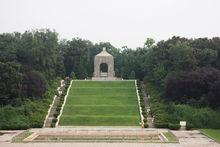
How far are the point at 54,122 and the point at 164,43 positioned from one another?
2295cm

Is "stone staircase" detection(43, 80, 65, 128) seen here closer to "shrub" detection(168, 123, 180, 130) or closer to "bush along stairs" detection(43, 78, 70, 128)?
"bush along stairs" detection(43, 78, 70, 128)

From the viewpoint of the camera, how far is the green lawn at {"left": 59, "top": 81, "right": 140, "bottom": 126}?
46438 millimetres

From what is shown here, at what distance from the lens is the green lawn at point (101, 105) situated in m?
46.4

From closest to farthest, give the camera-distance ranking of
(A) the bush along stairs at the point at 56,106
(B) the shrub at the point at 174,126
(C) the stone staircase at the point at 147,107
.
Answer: (B) the shrub at the point at 174,126, (C) the stone staircase at the point at 147,107, (A) the bush along stairs at the point at 56,106

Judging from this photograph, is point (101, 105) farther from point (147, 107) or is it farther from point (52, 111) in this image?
point (52, 111)

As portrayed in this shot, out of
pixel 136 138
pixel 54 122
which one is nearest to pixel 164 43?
pixel 54 122

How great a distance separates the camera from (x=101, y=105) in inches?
2069

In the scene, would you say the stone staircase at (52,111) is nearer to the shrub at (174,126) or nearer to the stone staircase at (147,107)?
the stone staircase at (147,107)

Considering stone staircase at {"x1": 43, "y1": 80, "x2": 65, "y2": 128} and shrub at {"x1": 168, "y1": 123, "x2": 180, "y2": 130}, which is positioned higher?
stone staircase at {"x1": 43, "y1": 80, "x2": 65, "y2": 128}

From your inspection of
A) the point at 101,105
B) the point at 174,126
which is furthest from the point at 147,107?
the point at 174,126

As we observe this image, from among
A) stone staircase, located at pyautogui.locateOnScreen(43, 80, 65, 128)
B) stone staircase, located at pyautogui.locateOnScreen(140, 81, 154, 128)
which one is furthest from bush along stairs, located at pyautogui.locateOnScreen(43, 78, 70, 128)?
stone staircase, located at pyautogui.locateOnScreen(140, 81, 154, 128)

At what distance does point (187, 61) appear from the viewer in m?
56.3

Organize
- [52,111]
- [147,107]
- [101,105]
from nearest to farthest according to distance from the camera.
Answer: [52,111] → [147,107] → [101,105]

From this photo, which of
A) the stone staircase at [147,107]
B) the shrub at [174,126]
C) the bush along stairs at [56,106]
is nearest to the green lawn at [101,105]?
the bush along stairs at [56,106]
